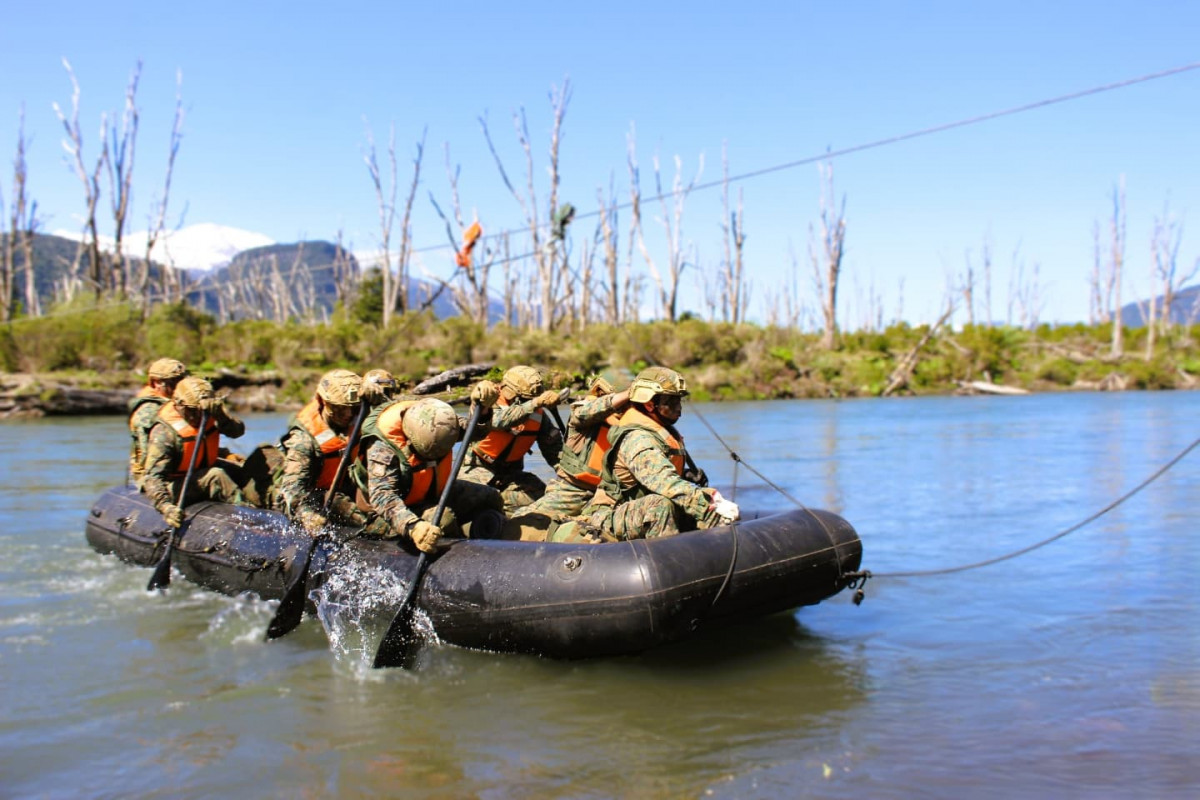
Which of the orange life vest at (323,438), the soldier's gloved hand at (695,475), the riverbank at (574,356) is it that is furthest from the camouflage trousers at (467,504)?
the riverbank at (574,356)

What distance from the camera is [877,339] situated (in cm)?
4497

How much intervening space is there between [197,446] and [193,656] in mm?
2037

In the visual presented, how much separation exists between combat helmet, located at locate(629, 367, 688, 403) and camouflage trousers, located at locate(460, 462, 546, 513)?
2.11 m

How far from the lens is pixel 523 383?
7871 millimetres

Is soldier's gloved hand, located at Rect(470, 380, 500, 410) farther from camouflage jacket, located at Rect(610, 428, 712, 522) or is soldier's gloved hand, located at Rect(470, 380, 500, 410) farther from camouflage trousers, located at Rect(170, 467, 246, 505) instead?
camouflage trousers, located at Rect(170, 467, 246, 505)

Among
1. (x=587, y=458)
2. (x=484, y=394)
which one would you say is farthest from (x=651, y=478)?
(x=484, y=394)

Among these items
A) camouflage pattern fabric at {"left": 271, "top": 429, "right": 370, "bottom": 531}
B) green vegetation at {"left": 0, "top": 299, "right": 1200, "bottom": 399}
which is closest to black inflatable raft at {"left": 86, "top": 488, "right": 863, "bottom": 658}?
camouflage pattern fabric at {"left": 271, "top": 429, "right": 370, "bottom": 531}

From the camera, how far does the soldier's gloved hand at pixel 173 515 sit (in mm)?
8250

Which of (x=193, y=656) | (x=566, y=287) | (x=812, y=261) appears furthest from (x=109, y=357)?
(x=812, y=261)

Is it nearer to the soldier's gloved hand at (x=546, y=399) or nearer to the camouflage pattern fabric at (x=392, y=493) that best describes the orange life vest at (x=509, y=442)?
the soldier's gloved hand at (x=546, y=399)

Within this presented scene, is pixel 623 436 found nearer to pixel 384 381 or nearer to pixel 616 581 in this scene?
pixel 616 581

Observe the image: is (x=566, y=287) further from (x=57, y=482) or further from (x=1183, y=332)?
(x=57, y=482)

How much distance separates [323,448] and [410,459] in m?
1.28

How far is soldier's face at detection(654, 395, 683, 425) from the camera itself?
652 centimetres
